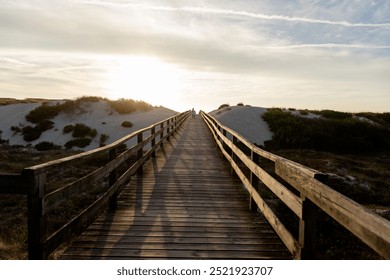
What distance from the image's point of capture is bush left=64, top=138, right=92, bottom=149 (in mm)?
33625

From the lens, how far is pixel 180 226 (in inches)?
224

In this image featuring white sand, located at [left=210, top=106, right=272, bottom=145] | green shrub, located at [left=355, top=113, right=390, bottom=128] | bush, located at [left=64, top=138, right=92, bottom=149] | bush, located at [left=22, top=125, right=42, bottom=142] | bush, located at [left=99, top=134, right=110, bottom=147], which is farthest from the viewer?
green shrub, located at [left=355, top=113, right=390, bottom=128]

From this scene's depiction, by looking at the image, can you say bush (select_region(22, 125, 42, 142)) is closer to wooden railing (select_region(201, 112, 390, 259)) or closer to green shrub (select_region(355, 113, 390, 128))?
wooden railing (select_region(201, 112, 390, 259))

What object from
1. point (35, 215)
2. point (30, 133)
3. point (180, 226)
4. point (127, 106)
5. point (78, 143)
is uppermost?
point (127, 106)

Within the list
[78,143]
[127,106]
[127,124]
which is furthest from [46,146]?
[127,106]

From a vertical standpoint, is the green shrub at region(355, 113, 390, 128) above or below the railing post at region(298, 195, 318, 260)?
above

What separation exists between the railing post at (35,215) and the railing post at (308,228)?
2.72m

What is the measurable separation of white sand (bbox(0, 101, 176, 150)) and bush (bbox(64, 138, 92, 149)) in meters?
0.53

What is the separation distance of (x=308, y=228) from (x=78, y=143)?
32953 millimetres

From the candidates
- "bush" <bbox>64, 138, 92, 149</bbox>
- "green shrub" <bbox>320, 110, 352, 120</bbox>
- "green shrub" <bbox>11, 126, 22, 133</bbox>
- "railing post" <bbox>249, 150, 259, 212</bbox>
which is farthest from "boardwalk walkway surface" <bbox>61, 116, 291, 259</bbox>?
"green shrub" <bbox>320, 110, 352, 120</bbox>

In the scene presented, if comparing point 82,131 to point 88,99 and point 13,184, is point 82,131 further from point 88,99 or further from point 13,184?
point 13,184

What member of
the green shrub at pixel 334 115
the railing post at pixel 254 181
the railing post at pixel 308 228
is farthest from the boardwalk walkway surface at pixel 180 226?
the green shrub at pixel 334 115

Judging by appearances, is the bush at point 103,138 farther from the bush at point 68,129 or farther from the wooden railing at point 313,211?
the wooden railing at point 313,211
